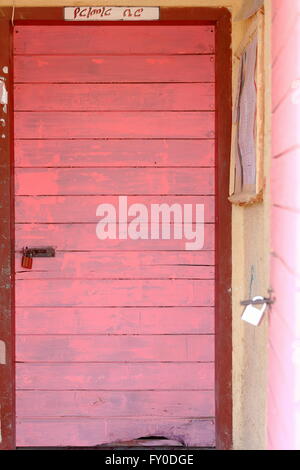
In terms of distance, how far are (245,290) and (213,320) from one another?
10.4 inches

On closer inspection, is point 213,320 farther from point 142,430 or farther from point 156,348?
point 142,430

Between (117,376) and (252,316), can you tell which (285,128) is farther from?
(117,376)

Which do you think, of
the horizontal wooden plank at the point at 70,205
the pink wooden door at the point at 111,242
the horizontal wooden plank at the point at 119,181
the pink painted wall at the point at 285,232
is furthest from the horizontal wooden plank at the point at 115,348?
the pink painted wall at the point at 285,232

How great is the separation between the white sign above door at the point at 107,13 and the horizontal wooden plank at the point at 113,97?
32cm

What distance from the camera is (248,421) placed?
2732 millimetres

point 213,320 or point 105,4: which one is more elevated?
point 105,4

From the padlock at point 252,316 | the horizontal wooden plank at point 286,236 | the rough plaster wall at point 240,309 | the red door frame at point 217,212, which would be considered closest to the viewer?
the horizontal wooden plank at point 286,236

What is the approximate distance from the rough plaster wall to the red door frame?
0.04m

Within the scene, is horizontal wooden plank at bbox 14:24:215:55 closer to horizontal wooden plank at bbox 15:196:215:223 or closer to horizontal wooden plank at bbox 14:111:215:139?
horizontal wooden plank at bbox 14:111:215:139

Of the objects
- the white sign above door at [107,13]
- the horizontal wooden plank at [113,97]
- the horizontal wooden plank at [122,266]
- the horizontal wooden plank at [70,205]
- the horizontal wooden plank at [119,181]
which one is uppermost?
the white sign above door at [107,13]

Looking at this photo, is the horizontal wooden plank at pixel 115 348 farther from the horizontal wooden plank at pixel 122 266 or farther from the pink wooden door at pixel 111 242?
the horizontal wooden plank at pixel 122 266

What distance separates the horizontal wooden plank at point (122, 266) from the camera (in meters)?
2.96

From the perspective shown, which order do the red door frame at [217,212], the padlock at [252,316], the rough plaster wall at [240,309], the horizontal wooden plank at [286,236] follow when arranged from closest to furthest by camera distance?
the horizontal wooden plank at [286,236] < the padlock at [252,316] < the rough plaster wall at [240,309] < the red door frame at [217,212]
